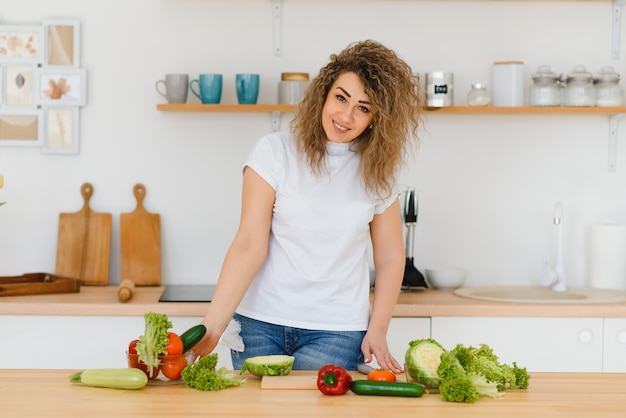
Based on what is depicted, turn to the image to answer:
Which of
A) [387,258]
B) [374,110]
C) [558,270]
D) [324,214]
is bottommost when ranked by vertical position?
[558,270]

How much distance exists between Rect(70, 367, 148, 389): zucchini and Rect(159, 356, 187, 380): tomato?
0.16 feet

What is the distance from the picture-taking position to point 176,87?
11.4 ft

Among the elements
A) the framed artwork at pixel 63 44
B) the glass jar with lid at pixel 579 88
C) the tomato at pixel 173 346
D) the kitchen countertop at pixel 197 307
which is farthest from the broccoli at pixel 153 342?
the glass jar with lid at pixel 579 88

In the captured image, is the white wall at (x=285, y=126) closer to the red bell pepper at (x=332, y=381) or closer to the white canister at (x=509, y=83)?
the white canister at (x=509, y=83)

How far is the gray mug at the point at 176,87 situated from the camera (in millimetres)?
3477

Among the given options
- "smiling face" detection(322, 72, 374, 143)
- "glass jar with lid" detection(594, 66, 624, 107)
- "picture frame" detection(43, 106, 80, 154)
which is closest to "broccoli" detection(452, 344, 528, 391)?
"smiling face" detection(322, 72, 374, 143)

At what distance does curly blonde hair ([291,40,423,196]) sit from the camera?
7.95ft

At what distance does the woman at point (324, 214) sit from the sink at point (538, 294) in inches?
39.0

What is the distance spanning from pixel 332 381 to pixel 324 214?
691mm

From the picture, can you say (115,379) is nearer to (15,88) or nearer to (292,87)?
(292,87)

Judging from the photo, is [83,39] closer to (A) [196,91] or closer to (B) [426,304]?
(A) [196,91]

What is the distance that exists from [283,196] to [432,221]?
1.42m

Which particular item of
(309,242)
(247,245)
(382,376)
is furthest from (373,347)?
(382,376)

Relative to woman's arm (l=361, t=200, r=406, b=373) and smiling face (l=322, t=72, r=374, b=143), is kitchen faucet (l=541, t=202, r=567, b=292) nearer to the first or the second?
woman's arm (l=361, t=200, r=406, b=373)
